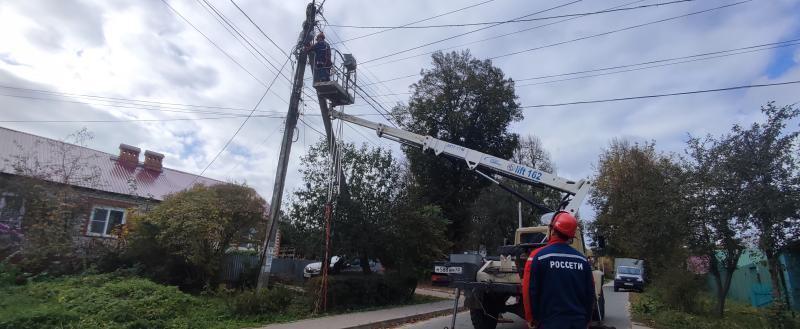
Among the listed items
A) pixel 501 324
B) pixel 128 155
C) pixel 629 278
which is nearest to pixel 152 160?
pixel 128 155

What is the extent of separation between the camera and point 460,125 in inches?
1185

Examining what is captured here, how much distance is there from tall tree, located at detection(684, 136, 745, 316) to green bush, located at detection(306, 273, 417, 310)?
9412mm

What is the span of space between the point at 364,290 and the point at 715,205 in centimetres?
1067

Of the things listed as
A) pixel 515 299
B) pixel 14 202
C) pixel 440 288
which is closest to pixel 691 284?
pixel 515 299

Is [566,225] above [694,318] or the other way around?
above

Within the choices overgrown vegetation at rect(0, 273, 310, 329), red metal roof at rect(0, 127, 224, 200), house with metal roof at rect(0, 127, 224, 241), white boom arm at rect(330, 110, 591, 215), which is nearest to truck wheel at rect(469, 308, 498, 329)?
white boom arm at rect(330, 110, 591, 215)

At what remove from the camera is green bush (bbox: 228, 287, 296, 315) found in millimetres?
12281

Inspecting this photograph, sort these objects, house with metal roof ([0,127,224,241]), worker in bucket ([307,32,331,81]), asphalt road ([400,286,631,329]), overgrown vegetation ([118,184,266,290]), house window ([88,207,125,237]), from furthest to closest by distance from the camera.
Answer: house window ([88,207,125,237]) → worker in bucket ([307,32,331,81]) → house with metal roof ([0,127,224,241]) → overgrown vegetation ([118,184,266,290]) → asphalt road ([400,286,631,329])

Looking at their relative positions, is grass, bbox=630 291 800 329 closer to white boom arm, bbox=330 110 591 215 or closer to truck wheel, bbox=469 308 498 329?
white boom arm, bbox=330 110 591 215

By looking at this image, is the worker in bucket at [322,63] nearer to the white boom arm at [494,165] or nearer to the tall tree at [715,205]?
the white boom arm at [494,165]

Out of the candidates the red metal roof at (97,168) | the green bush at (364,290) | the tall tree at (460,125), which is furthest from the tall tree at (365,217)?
the tall tree at (460,125)

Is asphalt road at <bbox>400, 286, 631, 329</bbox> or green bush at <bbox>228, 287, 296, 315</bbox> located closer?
green bush at <bbox>228, 287, 296, 315</bbox>

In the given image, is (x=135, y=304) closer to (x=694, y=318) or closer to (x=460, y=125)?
(x=694, y=318)

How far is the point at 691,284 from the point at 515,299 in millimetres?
7801
